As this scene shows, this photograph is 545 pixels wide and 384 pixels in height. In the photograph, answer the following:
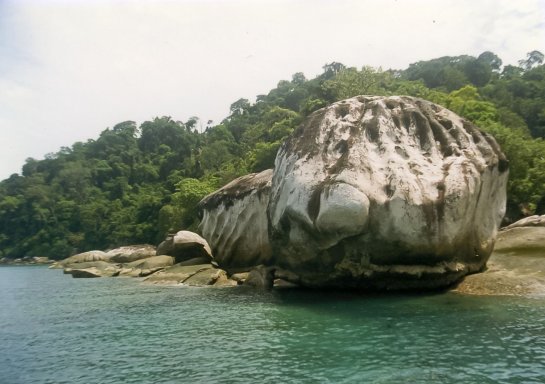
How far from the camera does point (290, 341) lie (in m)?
11.5

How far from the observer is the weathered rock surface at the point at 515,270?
1584cm

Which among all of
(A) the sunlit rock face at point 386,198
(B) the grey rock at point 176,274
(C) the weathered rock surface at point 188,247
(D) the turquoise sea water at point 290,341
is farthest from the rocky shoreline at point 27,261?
(A) the sunlit rock face at point 386,198

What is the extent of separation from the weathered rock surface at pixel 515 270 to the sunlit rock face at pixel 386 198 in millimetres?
651

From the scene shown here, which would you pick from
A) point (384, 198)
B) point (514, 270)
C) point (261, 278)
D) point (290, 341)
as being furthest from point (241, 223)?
point (290, 341)

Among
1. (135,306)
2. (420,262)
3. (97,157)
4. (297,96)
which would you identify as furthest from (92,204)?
(420,262)

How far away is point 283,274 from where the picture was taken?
19.8 meters

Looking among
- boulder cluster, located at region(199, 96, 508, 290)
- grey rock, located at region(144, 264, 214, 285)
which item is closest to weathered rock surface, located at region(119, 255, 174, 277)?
grey rock, located at region(144, 264, 214, 285)

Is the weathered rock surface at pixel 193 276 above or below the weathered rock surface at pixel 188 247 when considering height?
below

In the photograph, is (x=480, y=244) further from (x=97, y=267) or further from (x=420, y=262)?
(x=97, y=267)

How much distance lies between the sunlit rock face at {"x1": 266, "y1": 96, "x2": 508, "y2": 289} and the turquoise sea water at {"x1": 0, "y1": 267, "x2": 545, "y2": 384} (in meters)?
1.14

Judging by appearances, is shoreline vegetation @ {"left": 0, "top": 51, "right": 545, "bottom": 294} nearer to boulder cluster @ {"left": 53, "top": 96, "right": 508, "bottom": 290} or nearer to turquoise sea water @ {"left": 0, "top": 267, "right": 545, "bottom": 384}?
boulder cluster @ {"left": 53, "top": 96, "right": 508, "bottom": 290}

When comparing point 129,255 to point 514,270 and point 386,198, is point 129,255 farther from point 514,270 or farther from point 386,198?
point 514,270

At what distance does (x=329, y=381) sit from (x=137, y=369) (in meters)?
4.21

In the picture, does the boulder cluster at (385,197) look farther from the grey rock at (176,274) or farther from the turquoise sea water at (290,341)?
the grey rock at (176,274)
